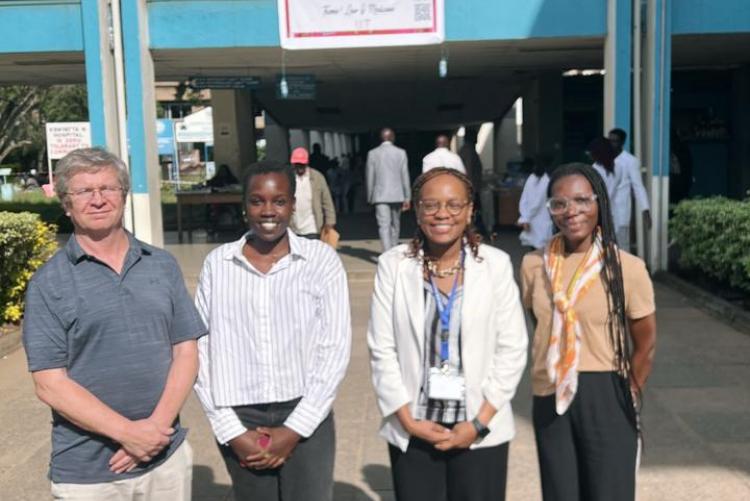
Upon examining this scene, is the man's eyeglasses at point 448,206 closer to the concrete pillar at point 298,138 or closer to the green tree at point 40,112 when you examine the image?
the concrete pillar at point 298,138

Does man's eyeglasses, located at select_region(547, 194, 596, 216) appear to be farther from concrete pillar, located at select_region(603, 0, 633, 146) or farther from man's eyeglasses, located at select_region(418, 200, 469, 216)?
concrete pillar, located at select_region(603, 0, 633, 146)

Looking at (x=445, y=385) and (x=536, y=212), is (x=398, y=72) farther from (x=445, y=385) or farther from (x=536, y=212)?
(x=445, y=385)

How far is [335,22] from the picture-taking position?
10008 mm

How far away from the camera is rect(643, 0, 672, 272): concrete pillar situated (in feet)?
32.3

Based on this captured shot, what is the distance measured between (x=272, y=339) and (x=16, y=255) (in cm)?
590

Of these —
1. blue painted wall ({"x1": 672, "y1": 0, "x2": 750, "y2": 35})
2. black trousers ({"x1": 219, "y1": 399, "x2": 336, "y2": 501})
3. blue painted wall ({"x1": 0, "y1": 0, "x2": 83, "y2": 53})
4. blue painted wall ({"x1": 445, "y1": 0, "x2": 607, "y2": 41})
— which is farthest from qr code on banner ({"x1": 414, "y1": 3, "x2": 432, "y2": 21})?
black trousers ({"x1": 219, "y1": 399, "x2": 336, "y2": 501})

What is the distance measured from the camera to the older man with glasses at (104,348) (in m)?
2.46

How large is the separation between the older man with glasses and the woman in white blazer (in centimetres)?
70

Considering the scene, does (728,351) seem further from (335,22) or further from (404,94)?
(404,94)

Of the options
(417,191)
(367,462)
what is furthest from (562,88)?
(417,191)

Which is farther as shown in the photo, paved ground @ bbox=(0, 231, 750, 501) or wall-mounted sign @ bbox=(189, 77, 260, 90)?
wall-mounted sign @ bbox=(189, 77, 260, 90)

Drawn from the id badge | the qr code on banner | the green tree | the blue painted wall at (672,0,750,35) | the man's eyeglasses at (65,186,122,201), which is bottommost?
the id badge

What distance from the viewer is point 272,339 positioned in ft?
8.90

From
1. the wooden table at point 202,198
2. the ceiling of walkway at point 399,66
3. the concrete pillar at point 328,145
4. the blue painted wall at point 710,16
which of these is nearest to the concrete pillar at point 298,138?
the ceiling of walkway at point 399,66
